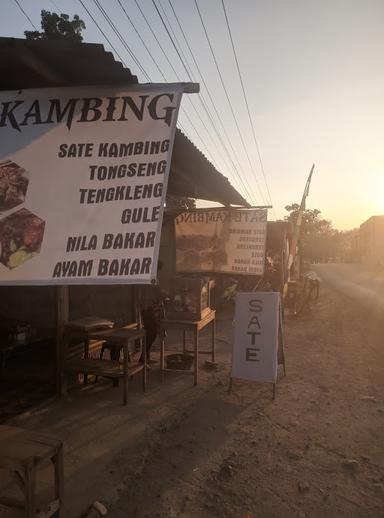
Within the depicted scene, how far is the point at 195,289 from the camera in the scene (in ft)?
22.2

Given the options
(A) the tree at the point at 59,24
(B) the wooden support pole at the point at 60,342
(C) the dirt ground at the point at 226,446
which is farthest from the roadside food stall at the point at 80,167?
(A) the tree at the point at 59,24

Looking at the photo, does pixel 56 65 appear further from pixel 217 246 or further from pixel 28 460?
pixel 217 246

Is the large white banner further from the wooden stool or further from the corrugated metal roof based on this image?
the wooden stool

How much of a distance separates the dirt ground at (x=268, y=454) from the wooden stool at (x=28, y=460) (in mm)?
716

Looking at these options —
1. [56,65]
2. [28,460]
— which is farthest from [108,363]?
[56,65]

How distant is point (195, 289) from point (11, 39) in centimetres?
466

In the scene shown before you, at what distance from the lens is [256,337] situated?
640 cm

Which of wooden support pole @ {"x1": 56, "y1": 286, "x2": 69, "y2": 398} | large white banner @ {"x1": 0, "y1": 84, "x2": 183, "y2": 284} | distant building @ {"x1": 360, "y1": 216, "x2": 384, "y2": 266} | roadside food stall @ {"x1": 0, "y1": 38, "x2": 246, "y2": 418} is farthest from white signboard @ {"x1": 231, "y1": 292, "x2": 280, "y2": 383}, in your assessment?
distant building @ {"x1": 360, "y1": 216, "x2": 384, "y2": 266}

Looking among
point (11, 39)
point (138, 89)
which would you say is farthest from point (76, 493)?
point (11, 39)

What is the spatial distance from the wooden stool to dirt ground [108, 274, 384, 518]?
28.2 inches

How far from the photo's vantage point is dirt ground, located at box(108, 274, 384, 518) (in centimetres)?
351

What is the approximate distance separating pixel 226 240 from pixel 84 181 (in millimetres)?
5605

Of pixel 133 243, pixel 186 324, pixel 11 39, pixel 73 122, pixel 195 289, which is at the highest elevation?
pixel 11 39

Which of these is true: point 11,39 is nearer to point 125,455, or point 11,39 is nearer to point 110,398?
point 125,455
